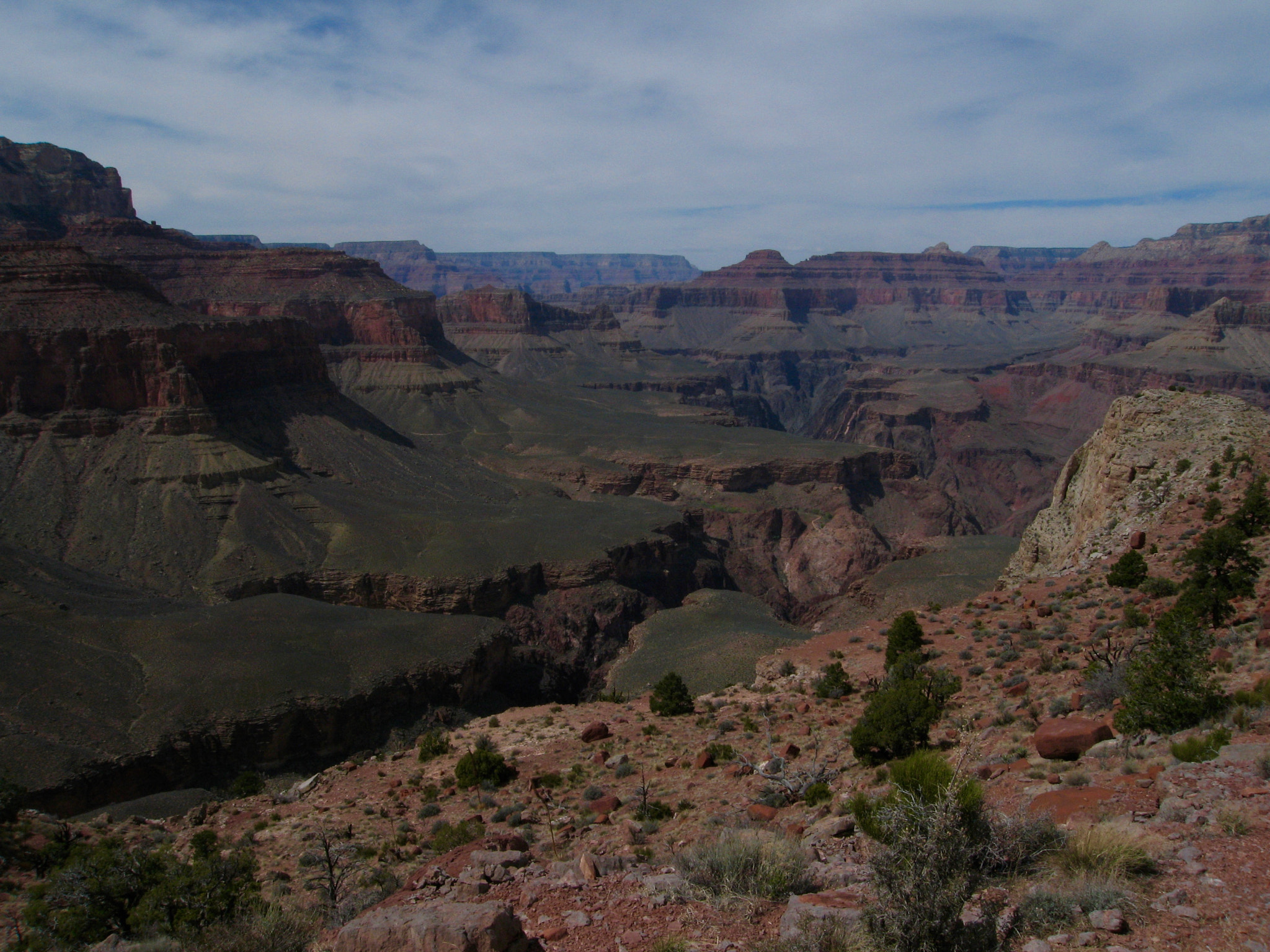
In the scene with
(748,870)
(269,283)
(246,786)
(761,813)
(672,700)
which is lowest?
(246,786)

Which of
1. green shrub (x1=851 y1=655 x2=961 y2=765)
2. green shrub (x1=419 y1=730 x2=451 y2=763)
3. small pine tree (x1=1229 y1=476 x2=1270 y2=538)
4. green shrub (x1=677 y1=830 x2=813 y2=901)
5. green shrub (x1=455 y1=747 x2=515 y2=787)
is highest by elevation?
small pine tree (x1=1229 y1=476 x2=1270 y2=538)

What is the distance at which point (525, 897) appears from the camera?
38.4 feet

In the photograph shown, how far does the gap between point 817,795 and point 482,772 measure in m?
9.59

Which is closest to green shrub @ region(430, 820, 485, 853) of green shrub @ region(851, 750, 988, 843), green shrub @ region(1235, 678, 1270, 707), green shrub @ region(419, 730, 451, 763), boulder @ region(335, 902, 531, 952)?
green shrub @ region(419, 730, 451, 763)

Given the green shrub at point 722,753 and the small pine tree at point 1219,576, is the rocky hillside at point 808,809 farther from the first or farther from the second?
the small pine tree at point 1219,576

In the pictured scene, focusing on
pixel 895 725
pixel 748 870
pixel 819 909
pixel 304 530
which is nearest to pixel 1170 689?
pixel 895 725

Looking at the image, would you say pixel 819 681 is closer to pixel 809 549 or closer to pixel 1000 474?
pixel 809 549

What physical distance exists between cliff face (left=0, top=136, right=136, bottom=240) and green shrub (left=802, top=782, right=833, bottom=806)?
443 ft

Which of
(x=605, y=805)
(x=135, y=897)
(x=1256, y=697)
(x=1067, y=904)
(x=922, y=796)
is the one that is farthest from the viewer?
(x=605, y=805)

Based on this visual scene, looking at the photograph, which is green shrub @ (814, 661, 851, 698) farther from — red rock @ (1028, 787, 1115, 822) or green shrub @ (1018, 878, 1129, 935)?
green shrub @ (1018, 878, 1129, 935)

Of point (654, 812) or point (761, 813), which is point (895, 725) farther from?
point (654, 812)

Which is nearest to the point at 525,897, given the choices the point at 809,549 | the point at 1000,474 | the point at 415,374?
the point at 809,549

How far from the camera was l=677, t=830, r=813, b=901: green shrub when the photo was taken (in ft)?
35.0

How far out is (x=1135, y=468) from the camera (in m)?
33.5
